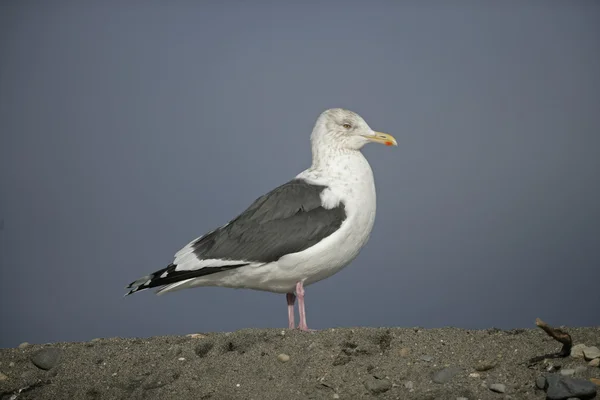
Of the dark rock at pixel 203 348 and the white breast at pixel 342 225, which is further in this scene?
the white breast at pixel 342 225

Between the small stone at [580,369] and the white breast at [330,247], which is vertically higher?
the white breast at [330,247]

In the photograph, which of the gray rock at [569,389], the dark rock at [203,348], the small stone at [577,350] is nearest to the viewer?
the gray rock at [569,389]

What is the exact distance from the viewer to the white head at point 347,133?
9.10 metres

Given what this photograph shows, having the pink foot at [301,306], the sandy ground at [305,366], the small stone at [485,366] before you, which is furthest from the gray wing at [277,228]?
the small stone at [485,366]

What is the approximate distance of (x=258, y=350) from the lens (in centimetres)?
782

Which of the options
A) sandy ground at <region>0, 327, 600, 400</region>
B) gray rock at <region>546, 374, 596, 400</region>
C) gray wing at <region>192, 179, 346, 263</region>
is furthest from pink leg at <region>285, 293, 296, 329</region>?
gray rock at <region>546, 374, 596, 400</region>

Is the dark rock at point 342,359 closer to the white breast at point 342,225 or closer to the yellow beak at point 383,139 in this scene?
the white breast at point 342,225

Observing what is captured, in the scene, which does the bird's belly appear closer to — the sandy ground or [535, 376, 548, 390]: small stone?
the sandy ground

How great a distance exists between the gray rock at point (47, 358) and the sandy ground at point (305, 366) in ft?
0.04

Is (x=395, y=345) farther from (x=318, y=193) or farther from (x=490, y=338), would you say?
(x=318, y=193)

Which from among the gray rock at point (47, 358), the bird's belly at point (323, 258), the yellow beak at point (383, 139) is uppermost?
the yellow beak at point (383, 139)

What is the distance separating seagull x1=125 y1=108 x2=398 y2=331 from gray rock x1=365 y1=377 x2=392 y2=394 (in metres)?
1.54

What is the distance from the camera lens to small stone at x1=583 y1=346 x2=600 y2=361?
7.12m

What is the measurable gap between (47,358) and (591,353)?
5.76m
